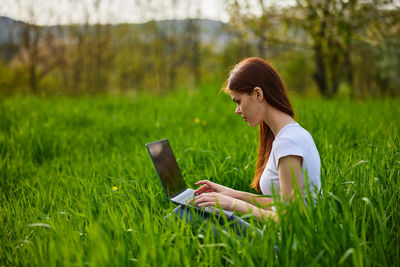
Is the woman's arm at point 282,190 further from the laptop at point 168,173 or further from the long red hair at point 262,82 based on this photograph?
the long red hair at point 262,82

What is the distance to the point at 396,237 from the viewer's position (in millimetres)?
1658

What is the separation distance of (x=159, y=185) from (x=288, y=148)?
52.8 inches

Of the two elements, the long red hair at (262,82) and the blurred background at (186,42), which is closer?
the long red hair at (262,82)

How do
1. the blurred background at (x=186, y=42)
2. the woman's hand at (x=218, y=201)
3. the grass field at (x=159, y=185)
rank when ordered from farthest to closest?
the blurred background at (x=186, y=42)
the woman's hand at (x=218, y=201)
the grass field at (x=159, y=185)

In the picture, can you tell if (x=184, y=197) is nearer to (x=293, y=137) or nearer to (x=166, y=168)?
(x=166, y=168)

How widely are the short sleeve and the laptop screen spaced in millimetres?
821

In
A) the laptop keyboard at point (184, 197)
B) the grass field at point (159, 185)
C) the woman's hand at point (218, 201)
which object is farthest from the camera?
the laptop keyboard at point (184, 197)

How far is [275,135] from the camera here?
2.13m

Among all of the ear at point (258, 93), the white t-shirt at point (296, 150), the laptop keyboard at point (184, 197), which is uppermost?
the ear at point (258, 93)

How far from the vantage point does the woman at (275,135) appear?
1.81 metres

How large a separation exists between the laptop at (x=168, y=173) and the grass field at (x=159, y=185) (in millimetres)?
167

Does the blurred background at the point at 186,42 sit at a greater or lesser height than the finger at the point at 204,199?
greater

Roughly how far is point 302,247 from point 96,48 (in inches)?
467

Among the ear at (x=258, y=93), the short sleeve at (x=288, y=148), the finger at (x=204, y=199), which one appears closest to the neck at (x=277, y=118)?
the ear at (x=258, y=93)
